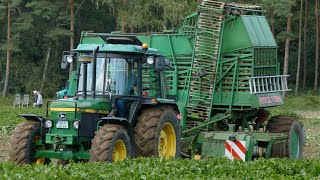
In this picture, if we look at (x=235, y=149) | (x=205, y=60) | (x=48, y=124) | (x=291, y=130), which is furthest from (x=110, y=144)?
(x=291, y=130)

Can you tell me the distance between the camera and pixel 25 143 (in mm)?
14250

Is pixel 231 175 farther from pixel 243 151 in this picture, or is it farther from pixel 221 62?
pixel 221 62

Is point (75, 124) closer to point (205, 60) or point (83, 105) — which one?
point (83, 105)

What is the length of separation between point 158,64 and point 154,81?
49.4 inches

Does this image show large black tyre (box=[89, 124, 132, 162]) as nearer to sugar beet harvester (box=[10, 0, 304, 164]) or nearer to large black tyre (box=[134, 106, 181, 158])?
sugar beet harvester (box=[10, 0, 304, 164])

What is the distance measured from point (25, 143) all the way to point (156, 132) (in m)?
2.49

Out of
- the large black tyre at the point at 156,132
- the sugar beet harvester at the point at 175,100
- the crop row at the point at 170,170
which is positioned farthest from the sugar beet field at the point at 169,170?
the large black tyre at the point at 156,132

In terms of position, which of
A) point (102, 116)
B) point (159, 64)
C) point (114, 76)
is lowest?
point (102, 116)

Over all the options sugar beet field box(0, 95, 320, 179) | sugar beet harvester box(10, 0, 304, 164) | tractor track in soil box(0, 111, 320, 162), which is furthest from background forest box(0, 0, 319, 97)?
sugar beet field box(0, 95, 320, 179)

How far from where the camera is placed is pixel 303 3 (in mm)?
66812

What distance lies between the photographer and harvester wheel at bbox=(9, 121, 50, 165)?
1420 centimetres

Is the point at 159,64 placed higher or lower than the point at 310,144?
higher

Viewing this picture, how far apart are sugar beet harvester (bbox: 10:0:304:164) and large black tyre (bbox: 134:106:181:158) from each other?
0.02m

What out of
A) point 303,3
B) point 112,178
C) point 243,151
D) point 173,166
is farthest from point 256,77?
point 303,3
